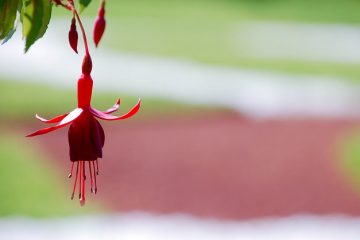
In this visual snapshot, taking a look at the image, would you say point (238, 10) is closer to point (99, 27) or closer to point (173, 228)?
point (173, 228)

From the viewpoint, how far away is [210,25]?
1457 centimetres

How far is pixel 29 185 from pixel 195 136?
2.19 m

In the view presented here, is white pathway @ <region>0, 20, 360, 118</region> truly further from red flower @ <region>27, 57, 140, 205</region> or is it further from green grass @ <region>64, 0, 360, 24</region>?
red flower @ <region>27, 57, 140, 205</region>

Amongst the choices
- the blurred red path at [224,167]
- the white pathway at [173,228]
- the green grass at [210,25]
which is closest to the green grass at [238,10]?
the green grass at [210,25]

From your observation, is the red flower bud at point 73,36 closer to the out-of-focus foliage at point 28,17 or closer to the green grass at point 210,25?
the out-of-focus foliage at point 28,17

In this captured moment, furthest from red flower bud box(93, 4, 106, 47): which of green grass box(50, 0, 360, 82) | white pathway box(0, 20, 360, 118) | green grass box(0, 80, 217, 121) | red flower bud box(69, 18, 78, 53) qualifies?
→ green grass box(50, 0, 360, 82)

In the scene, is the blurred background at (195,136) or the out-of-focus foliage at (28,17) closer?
the out-of-focus foliage at (28,17)

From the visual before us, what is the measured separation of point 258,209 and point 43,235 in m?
1.59

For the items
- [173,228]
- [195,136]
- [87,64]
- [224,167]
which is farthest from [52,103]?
[87,64]

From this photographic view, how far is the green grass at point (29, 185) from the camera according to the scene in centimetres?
625

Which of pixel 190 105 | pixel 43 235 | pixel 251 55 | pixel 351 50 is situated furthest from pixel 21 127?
pixel 351 50

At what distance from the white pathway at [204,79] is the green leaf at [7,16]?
7900mm

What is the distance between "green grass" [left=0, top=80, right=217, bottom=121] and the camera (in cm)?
864

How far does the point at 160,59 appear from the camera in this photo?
38.7ft
